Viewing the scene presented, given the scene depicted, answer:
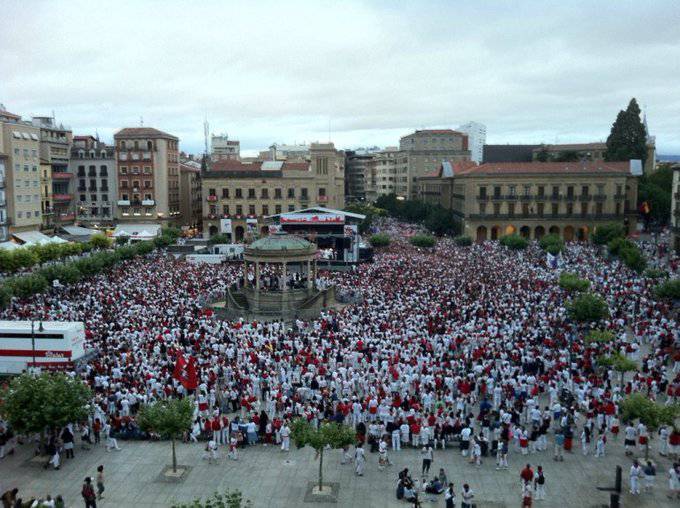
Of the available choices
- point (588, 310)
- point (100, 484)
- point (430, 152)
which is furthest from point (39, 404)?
point (430, 152)

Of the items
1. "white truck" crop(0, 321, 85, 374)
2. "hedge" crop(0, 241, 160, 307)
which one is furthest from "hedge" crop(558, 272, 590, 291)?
"hedge" crop(0, 241, 160, 307)

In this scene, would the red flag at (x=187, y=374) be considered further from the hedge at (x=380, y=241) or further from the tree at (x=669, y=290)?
the hedge at (x=380, y=241)

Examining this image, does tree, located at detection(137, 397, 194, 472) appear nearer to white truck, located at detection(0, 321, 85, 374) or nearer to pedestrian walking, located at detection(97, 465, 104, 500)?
pedestrian walking, located at detection(97, 465, 104, 500)

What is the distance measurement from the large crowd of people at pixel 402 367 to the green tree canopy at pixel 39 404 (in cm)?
144

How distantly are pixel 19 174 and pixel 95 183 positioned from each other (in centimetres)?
Answer: 2155

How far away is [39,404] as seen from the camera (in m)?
18.8

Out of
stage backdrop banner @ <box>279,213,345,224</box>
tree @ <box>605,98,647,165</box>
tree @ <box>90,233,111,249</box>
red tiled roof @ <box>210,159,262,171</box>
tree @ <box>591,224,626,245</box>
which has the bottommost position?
tree @ <box>90,233,111,249</box>

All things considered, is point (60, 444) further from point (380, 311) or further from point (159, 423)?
point (380, 311)

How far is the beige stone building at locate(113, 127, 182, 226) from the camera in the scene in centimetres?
8900

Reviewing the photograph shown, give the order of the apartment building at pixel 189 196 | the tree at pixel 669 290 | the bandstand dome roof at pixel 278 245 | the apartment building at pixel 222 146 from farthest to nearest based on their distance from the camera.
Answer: the apartment building at pixel 222 146 → the apartment building at pixel 189 196 → the bandstand dome roof at pixel 278 245 → the tree at pixel 669 290

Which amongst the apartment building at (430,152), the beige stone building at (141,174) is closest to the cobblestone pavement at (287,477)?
the beige stone building at (141,174)

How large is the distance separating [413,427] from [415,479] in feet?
7.22

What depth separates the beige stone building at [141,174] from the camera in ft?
292

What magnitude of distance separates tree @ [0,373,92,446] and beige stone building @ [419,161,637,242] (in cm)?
6896
